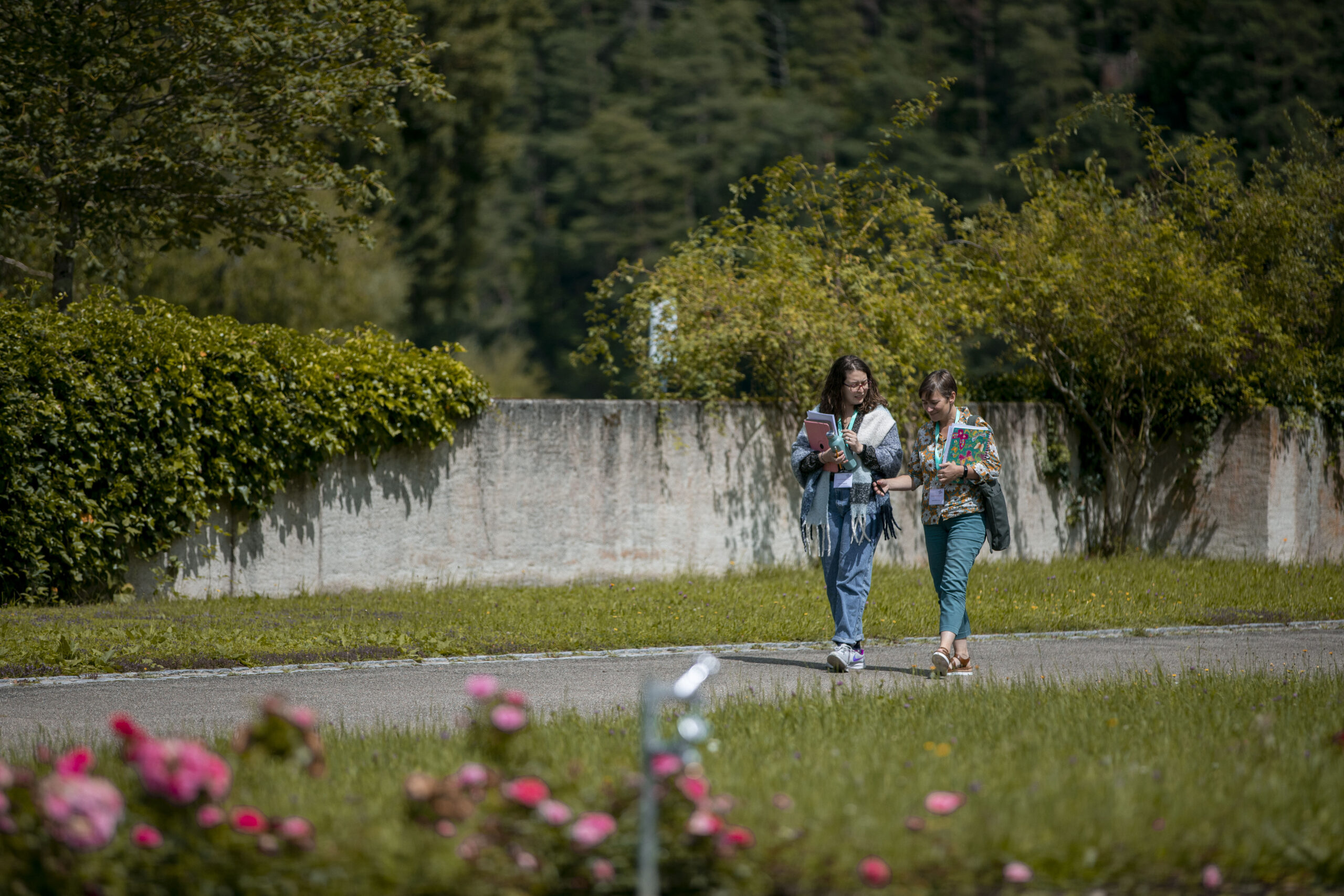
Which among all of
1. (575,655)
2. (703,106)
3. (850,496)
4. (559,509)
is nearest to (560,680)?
(575,655)

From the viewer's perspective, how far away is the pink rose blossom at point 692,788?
11.8ft

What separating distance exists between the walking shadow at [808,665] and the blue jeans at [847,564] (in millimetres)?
304

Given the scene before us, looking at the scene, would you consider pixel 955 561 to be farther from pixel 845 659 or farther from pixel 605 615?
pixel 605 615

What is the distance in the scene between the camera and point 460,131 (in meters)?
40.7

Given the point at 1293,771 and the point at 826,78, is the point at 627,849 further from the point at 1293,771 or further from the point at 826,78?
the point at 826,78

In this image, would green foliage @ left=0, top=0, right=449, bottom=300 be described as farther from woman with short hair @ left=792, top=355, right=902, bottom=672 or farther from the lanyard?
the lanyard

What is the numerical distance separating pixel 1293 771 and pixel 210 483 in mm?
9310

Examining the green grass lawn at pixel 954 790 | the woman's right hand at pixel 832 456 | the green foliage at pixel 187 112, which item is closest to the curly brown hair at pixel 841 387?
the woman's right hand at pixel 832 456

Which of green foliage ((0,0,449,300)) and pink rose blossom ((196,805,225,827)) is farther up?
green foliage ((0,0,449,300))

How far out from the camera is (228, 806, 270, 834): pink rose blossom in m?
3.46

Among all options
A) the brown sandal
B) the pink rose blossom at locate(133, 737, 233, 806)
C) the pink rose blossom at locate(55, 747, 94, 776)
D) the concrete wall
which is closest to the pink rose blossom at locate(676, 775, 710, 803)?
the pink rose blossom at locate(133, 737, 233, 806)

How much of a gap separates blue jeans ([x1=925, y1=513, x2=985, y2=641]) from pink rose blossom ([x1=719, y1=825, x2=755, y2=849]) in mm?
4452

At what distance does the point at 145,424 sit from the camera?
11.1 metres

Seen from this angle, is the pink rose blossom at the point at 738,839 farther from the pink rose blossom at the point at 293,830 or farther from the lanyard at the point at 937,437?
the lanyard at the point at 937,437
